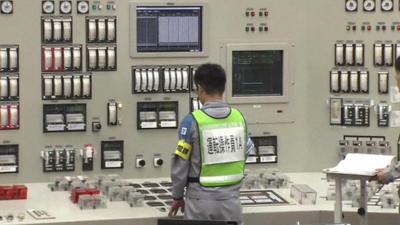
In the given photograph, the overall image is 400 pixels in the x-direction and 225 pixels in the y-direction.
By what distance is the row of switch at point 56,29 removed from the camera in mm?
5492

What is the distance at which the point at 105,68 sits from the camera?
5605mm

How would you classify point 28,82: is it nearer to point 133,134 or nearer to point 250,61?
point 133,134

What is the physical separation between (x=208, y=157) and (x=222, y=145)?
0.32ft

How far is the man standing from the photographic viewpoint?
13.7 ft

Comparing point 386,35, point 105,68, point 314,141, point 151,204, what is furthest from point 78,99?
point 386,35

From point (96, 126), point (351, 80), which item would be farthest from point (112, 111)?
point (351, 80)

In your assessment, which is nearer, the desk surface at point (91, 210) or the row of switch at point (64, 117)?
the desk surface at point (91, 210)

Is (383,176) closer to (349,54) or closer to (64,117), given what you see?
(349,54)

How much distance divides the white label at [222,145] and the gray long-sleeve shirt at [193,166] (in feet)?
0.15

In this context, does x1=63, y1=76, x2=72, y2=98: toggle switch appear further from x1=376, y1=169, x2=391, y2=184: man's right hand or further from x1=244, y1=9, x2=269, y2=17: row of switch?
x1=376, y1=169, x2=391, y2=184: man's right hand

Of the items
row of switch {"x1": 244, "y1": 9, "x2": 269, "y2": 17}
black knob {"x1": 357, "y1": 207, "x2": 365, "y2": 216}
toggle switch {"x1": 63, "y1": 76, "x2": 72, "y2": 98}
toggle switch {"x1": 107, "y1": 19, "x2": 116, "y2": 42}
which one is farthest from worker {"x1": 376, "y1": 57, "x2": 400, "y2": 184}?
toggle switch {"x1": 63, "y1": 76, "x2": 72, "y2": 98}

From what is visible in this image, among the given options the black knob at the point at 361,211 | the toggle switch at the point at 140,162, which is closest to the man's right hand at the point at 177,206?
the black knob at the point at 361,211

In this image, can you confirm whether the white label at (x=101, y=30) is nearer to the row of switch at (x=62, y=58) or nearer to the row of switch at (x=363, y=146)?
the row of switch at (x=62, y=58)

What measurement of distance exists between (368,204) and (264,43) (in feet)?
5.00
